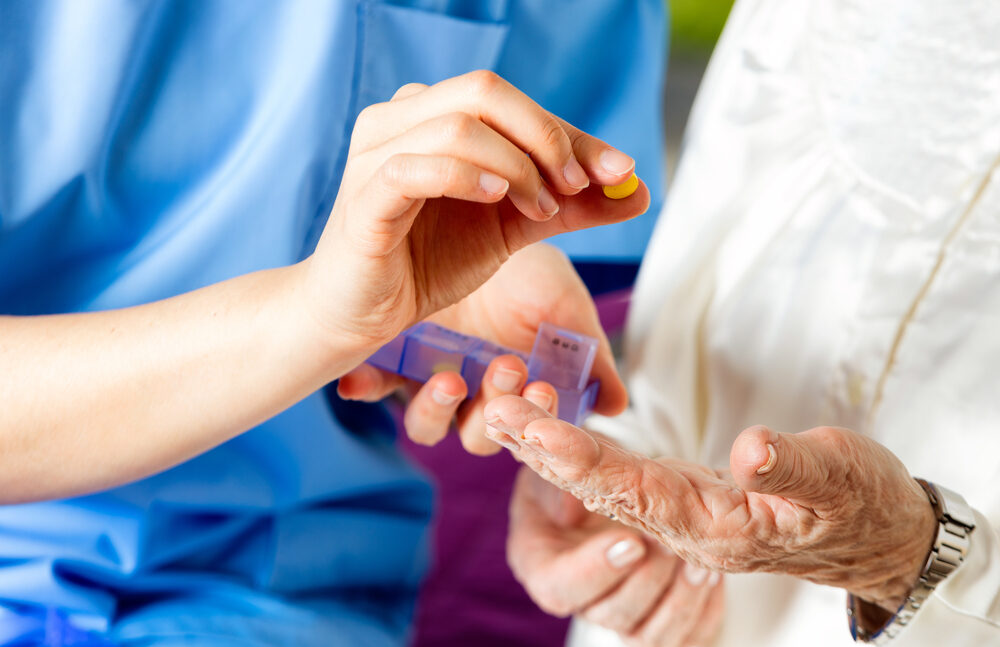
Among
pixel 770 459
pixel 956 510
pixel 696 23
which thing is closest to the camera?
pixel 770 459

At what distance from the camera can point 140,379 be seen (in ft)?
1.55

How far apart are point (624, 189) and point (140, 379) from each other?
0.91 feet

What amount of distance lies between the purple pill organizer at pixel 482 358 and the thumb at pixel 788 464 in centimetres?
19

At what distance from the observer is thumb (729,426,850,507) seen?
339 mm

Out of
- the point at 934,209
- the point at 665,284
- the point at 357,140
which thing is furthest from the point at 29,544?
the point at 934,209

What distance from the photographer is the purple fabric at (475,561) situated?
80 cm

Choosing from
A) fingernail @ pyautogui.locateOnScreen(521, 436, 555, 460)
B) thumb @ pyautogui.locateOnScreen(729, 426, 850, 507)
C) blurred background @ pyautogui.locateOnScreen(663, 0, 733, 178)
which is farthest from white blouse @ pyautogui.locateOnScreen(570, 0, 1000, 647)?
blurred background @ pyautogui.locateOnScreen(663, 0, 733, 178)

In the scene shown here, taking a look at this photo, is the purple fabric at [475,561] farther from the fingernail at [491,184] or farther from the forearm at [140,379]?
the fingernail at [491,184]

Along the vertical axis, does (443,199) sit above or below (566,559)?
above

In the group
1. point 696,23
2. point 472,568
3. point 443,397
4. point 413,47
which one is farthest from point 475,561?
point 696,23

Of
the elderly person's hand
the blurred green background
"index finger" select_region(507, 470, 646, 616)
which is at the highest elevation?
the blurred green background

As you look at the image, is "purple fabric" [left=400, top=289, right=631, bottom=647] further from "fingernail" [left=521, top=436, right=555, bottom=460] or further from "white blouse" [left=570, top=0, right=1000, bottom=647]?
"fingernail" [left=521, top=436, right=555, bottom=460]

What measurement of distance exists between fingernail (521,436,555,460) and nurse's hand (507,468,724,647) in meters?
0.23

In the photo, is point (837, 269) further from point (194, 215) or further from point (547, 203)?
point (194, 215)
